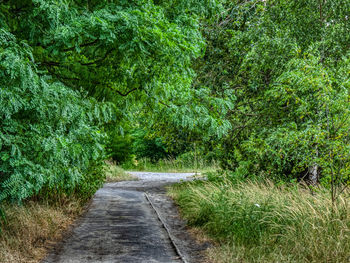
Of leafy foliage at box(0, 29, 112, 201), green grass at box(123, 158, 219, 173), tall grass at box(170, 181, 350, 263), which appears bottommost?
green grass at box(123, 158, 219, 173)

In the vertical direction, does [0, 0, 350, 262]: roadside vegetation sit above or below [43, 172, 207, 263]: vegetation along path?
above

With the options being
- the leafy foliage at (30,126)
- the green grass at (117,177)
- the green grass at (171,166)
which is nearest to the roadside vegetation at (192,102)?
the leafy foliage at (30,126)

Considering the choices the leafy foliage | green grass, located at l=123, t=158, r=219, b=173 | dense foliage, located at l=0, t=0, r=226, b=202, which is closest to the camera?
the leafy foliage

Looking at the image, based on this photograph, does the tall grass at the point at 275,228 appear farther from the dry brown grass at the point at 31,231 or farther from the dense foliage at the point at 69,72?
the dry brown grass at the point at 31,231

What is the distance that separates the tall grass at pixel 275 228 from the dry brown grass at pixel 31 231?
3.15 m

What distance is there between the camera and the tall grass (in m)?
5.81

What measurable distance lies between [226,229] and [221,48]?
7394 mm

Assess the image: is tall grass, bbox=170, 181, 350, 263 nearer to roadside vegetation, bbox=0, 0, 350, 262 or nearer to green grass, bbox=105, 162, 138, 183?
roadside vegetation, bbox=0, 0, 350, 262

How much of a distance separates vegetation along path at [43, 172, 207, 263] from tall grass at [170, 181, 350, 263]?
629mm

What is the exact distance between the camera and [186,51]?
712cm

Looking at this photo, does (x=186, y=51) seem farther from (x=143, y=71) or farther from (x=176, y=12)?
(x=176, y=12)

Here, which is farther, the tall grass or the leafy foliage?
the tall grass

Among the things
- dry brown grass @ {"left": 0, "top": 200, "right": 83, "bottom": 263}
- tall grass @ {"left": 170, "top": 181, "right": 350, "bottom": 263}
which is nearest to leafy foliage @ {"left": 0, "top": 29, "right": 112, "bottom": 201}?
dry brown grass @ {"left": 0, "top": 200, "right": 83, "bottom": 263}

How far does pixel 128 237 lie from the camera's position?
866 cm
